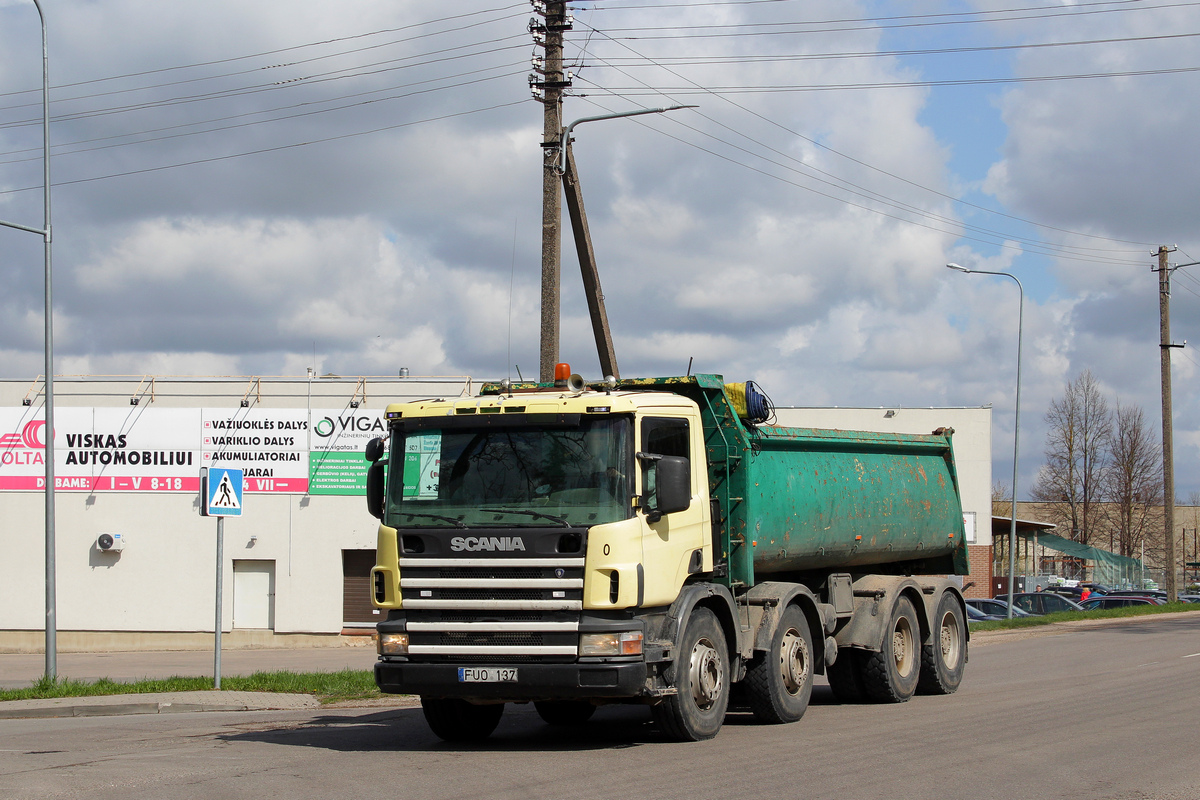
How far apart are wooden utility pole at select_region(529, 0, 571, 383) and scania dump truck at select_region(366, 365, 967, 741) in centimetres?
496

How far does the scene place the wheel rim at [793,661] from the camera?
10914 millimetres

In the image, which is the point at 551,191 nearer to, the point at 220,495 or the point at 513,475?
the point at 220,495

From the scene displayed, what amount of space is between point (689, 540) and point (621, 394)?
1.30 meters

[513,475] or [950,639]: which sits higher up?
[513,475]

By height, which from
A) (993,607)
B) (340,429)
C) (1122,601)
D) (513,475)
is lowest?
(1122,601)

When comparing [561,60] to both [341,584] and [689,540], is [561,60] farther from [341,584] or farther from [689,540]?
[341,584]

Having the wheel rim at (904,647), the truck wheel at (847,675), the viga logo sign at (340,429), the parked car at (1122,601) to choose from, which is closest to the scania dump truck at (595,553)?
the truck wheel at (847,675)

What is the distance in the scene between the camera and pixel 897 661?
13.1 metres

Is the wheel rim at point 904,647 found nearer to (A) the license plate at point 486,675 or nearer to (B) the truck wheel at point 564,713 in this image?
(B) the truck wheel at point 564,713

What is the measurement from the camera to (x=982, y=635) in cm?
2534

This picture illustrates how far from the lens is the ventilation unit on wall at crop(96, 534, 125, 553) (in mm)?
27344

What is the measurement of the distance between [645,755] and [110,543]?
21.7 meters

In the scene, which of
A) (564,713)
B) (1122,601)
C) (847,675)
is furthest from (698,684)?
(1122,601)

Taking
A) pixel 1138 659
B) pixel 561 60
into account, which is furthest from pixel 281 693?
pixel 1138 659
